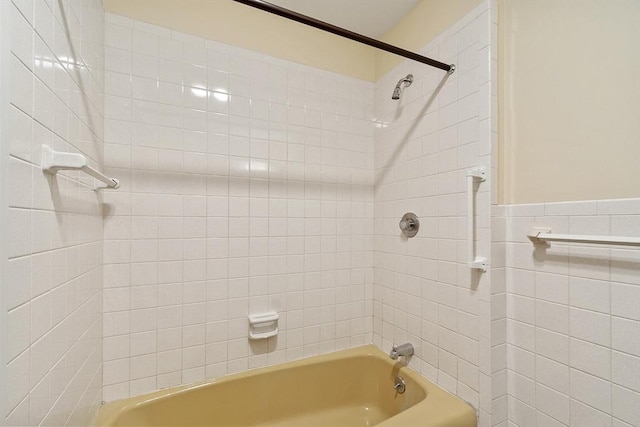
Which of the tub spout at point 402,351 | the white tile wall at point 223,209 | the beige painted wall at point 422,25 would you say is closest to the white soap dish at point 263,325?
the white tile wall at point 223,209

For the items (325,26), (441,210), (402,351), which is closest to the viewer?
(325,26)

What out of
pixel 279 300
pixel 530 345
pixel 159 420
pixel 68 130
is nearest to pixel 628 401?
pixel 530 345

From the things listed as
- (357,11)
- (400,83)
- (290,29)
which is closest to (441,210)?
(400,83)

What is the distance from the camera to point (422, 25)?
1.53 m

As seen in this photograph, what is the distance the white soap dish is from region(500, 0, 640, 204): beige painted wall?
1.32m

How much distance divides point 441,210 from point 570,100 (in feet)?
2.08

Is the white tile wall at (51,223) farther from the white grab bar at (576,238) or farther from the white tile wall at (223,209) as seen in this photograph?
the white grab bar at (576,238)

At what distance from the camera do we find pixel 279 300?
1.60m

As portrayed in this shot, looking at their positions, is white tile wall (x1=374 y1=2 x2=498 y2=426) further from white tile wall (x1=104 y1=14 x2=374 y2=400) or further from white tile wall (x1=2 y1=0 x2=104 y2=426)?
white tile wall (x1=2 y1=0 x2=104 y2=426)

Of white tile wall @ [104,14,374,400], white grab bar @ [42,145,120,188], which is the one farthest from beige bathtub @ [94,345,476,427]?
white grab bar @ [42,145,120,188]

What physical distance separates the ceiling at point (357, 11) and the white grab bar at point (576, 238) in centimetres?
142

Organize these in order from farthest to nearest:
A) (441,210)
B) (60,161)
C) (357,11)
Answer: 1. (357,11)
2. (441,210)
3. (60,161)

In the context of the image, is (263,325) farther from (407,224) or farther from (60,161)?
(60,161)

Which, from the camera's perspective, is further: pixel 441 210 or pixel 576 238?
pixel 441 210
